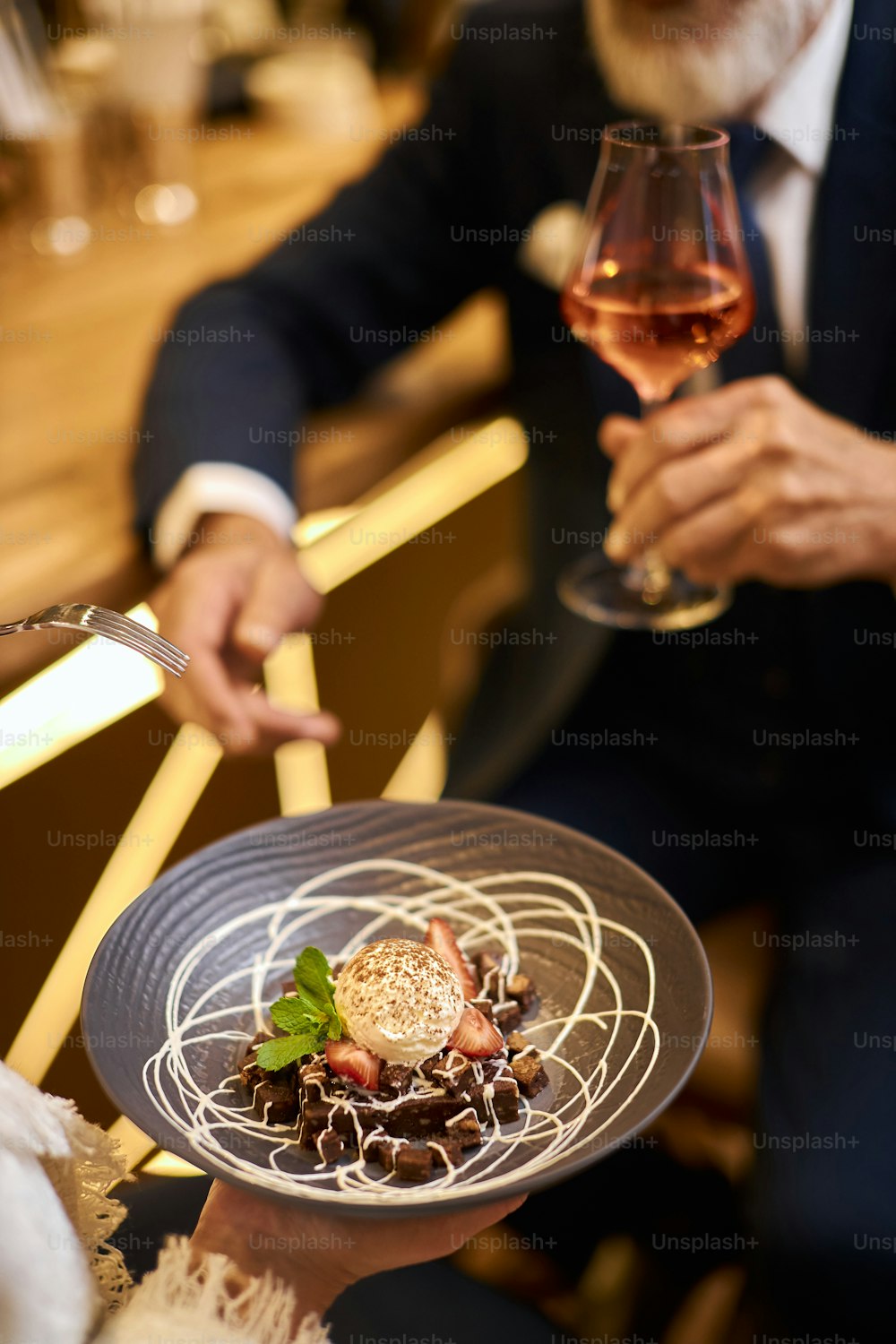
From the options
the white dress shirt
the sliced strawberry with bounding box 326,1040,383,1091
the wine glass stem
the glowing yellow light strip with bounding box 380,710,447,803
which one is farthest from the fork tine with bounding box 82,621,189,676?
the wine glass stem

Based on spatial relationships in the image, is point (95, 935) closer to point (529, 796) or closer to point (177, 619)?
point (177, 619)

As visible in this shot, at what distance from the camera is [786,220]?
1438 millimetres

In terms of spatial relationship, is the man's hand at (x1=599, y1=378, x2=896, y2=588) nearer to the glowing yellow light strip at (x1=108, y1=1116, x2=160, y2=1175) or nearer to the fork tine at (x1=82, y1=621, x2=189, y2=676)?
the fork tine at (x1=82, y1=621, x2=189, y2=676)

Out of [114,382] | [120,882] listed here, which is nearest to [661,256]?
[120,882]

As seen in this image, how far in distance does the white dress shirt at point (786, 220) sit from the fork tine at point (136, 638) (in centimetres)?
62

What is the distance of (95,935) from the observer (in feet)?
2.50

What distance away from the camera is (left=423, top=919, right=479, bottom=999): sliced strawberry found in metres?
0.78

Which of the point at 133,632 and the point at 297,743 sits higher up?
the point at 133,632

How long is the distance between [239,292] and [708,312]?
30.9 inches

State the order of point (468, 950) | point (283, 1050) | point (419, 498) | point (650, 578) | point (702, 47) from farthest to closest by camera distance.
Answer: point (419, 498)
point (650, 578)
point (702, 47)
point (468, 950)
point (283, 1050)

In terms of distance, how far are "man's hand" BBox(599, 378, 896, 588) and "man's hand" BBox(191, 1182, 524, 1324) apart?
0.72m

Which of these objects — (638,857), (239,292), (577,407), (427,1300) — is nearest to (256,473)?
(239,292)

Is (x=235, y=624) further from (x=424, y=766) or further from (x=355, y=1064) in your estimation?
(x=355, y=1064)

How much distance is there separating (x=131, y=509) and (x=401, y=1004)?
93cm
